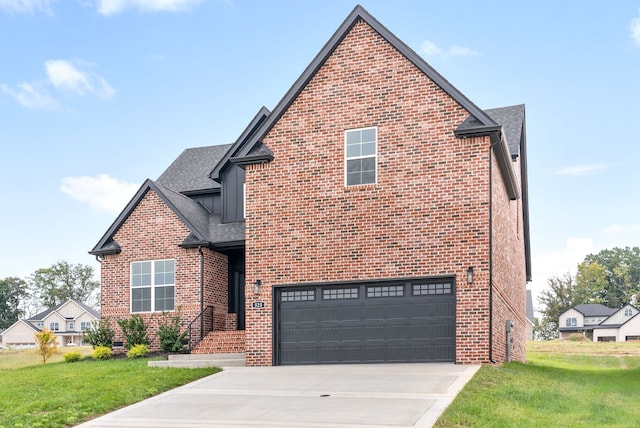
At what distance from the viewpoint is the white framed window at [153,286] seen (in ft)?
80.7

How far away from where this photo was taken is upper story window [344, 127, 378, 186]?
1964cm

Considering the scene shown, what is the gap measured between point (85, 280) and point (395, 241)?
87207 mm

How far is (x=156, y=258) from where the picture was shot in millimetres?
24844

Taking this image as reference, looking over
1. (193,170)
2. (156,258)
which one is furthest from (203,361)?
(193,170)

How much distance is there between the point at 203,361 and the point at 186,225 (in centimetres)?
559

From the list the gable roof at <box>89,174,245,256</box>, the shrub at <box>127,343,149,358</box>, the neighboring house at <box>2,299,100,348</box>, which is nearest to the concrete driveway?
the shrub at <box>127,343,149,358</box>

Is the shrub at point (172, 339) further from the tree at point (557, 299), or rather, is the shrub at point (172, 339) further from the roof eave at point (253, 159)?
the tree at point (557, 299)

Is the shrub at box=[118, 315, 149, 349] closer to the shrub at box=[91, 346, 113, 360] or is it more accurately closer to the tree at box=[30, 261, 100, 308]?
the shrub at box=[91, 346, 113, 360]

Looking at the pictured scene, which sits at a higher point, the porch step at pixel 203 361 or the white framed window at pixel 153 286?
the white framed window at pixel 153 286

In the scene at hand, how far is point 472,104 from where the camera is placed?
61.5 feet

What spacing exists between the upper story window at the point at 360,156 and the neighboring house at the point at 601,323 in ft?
244

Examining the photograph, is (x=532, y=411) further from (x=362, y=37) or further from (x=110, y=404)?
(x=362, y=37)

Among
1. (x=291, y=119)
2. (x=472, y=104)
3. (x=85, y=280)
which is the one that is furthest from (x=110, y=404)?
(x=85, y=280)

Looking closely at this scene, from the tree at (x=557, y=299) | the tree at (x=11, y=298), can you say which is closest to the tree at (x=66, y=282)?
A: the tree at (x=11, y=298)
